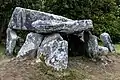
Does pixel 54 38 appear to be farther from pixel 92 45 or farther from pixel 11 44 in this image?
pixel 11 44

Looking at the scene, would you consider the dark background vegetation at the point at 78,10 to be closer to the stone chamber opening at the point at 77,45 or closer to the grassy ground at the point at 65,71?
the stone chamber opening at the point at 77,45

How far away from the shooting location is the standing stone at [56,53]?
814 centimetres

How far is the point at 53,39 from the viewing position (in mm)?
8398

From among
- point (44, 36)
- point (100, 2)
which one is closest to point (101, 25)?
point (100, 2)

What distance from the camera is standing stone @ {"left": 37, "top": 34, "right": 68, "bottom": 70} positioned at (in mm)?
8141

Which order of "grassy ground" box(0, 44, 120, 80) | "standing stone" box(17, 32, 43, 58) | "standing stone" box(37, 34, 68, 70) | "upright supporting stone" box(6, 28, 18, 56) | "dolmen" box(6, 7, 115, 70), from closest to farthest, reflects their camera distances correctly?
"grassy ground" box(0, 44, 120, 80) → "standing stone" box(37, 34, 68, 70) → "dolmen" box(6, 7, 115, 70) → "standing stone" box(17, 32, 43, 58) → "upright supporting stone" box(6, 28, 18, 56)

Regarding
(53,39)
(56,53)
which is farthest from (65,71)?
(53,39)

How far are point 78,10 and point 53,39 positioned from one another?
6.60 m

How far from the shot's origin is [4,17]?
13484mm

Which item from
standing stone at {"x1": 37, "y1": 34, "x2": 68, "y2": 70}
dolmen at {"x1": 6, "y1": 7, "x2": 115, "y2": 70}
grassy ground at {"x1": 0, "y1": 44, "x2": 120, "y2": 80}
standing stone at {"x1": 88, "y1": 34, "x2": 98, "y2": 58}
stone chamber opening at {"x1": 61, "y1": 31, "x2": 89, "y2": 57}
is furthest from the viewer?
stone chamber opening at {"x1": 61, "y1": 31, "x2": 89, "y2": 57}

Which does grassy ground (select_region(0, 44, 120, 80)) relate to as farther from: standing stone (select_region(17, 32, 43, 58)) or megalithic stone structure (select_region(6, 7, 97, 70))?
standing stone (select_region(17, 32, 43, 58))

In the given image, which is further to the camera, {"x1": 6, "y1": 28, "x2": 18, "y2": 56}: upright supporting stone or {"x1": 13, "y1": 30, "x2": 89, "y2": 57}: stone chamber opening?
{"x1": 6, "y1": 28, "x2": 18, "y2": 56}: upright supporting stone

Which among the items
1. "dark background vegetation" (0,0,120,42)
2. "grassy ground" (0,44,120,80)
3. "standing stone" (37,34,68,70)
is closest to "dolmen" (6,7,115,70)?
"standing stone" (37,34,68,70)

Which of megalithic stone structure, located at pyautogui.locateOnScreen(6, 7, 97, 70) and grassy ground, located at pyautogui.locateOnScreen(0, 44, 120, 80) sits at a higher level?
megalithic stone structure, located at pyautogui.locateOnScreen(6, 7, 97, 70)
